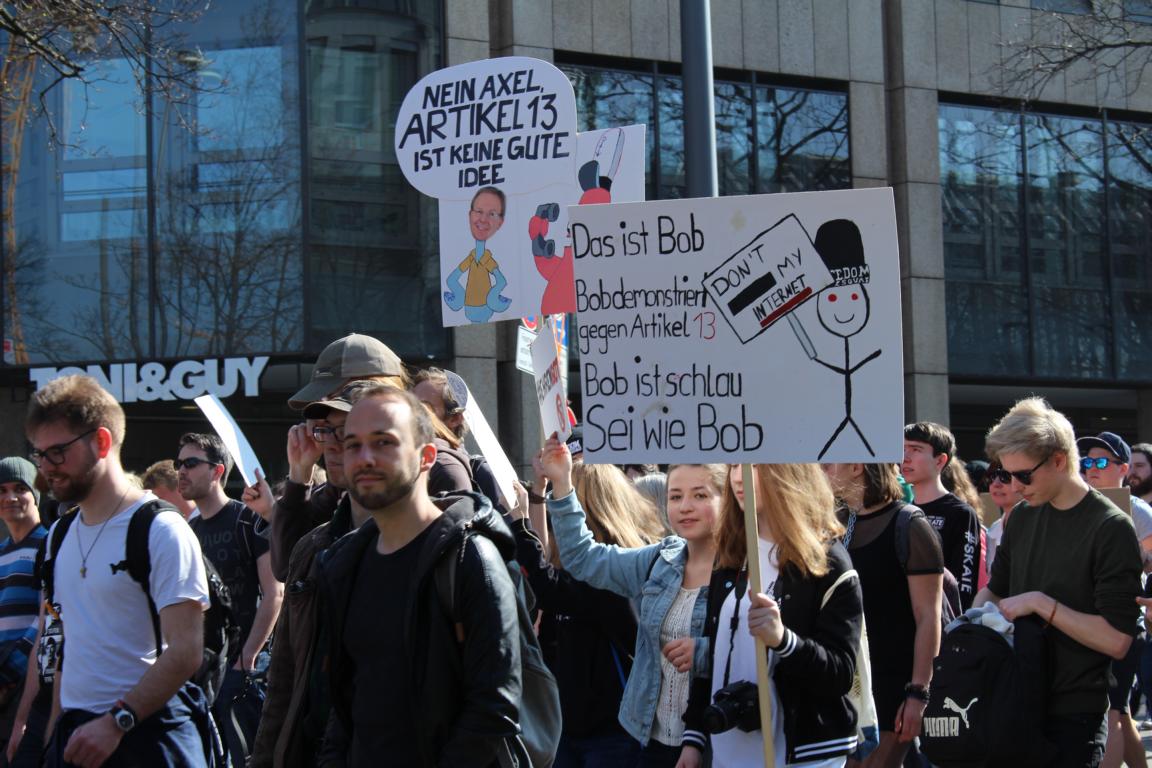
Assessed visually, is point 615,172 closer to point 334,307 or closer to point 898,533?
point 898,533

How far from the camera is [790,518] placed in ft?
15.5

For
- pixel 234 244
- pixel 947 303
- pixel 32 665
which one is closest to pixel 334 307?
pixel 234 244

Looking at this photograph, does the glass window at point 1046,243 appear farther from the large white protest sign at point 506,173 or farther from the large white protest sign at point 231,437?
the large white protest sign at point 231,437

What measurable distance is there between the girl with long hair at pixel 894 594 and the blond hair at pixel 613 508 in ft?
2.61

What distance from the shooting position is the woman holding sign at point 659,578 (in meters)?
5.07

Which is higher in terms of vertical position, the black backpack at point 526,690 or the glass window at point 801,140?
the glass window at point 801,140

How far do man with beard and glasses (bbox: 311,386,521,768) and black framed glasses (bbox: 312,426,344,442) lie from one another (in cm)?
63

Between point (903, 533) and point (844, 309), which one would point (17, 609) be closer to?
point (903, 533)

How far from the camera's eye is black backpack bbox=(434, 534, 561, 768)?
3.67m

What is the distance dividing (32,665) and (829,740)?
3.40m

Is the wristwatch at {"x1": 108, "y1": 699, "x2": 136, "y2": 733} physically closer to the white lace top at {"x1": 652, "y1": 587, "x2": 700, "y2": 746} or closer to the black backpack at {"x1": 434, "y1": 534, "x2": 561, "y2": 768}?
the black backpack at {"x1": 434, "y1": 534, "x2": 561, "y2": 768}

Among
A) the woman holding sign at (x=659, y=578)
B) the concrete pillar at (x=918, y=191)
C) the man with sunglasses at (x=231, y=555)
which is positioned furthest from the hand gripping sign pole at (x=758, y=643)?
the concrete pillar at (x=918, y=191)

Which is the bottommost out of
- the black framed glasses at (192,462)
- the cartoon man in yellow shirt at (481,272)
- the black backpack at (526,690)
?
the black backpack at (526,690)

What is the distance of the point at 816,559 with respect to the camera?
15.2 ft
